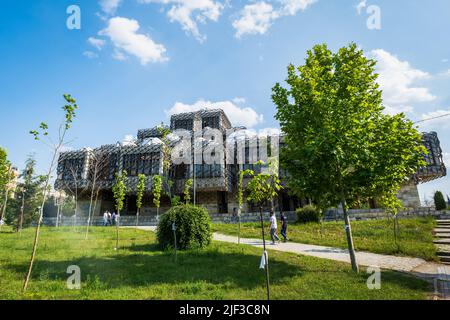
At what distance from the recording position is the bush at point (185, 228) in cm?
1242

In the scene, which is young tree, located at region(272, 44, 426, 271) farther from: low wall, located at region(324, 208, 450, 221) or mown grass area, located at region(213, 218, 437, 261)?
low wall, located at region(324, 208, 450, 221)

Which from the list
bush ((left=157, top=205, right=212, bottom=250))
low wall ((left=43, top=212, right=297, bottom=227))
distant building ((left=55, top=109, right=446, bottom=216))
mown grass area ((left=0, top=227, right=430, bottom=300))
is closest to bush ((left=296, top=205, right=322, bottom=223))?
low wall ((left=43, top=212, right=297, bottom=227))

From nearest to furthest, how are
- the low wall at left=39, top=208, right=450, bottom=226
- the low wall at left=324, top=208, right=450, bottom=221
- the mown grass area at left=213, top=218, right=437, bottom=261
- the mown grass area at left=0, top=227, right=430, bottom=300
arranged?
the mown grass area at left=0, top=227, right=430, bottom=300 < the mown grass area at left=213, top=218, right=437, bottom=261 < the low wall at left=324, top=208, right=450, bottom=221 < the low wall at left=39, top=208, right=450, bottom=226

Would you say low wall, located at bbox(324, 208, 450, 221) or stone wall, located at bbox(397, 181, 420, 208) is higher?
stone wall, located at bbox(397, 181, 420, 208)

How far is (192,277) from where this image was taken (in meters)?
8.08

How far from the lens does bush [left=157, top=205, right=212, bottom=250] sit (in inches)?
489

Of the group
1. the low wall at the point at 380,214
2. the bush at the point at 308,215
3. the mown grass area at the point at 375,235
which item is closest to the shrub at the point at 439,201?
the low wall at the point at 380,214

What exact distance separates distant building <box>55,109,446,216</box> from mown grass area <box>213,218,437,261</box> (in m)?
15.1

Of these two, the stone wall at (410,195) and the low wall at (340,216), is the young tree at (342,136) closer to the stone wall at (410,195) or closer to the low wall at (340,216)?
the low wall at (340,216)
